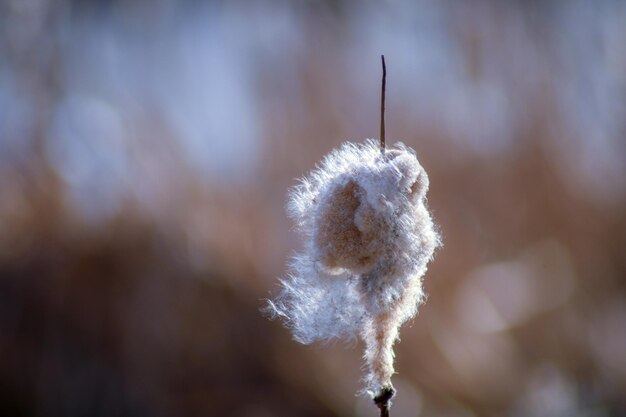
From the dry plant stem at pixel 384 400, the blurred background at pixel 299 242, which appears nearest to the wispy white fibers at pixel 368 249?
the dry plant stem at pixel 384 400

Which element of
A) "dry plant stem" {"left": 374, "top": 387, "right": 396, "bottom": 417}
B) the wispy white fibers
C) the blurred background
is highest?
the blurred background

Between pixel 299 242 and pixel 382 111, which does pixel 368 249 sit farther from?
pixel 299 242

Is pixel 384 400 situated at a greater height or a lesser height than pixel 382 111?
lesser

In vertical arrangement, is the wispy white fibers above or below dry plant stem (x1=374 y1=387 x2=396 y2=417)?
above

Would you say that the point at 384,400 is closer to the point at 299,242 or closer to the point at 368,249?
the point at 368,249

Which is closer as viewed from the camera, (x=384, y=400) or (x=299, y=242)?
(x=384, y=400)

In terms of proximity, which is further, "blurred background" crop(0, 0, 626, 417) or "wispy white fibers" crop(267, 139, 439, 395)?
"blurred background" crop(0, 0, 626, 417)

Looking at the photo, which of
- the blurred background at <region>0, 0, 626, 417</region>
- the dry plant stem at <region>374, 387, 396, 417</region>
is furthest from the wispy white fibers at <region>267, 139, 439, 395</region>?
the blurred background at <region>0, 0, 626, 417</region>

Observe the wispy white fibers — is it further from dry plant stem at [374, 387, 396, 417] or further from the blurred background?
the blurred background

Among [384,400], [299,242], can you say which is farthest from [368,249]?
[299,242]
